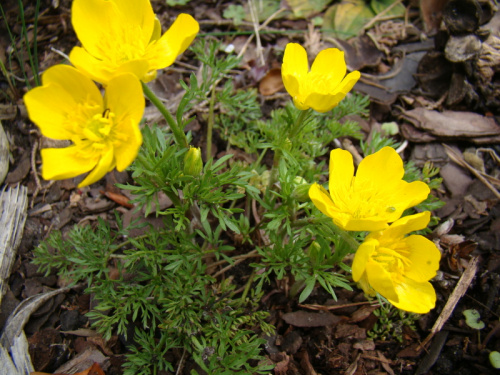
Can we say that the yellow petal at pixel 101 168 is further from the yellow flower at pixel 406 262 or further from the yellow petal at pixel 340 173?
the yellow flower at pixel 406 262

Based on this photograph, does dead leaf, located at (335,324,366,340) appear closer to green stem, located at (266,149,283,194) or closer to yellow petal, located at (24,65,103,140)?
green stem, located at (266,149,283,194)

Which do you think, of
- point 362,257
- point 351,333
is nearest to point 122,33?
point 362,257

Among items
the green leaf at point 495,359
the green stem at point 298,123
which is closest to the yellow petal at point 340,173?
the green stem at point 298,123

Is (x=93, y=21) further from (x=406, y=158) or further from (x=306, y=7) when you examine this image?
(x=306, y=7)

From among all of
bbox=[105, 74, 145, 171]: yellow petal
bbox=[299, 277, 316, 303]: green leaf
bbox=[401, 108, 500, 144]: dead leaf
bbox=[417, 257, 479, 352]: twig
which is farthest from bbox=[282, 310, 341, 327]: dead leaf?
bbox=[401, 108, 500, 144]: dead leaf

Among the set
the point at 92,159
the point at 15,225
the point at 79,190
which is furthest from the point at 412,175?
the point at 15,225

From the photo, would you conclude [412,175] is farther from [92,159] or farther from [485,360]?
[92,159]
